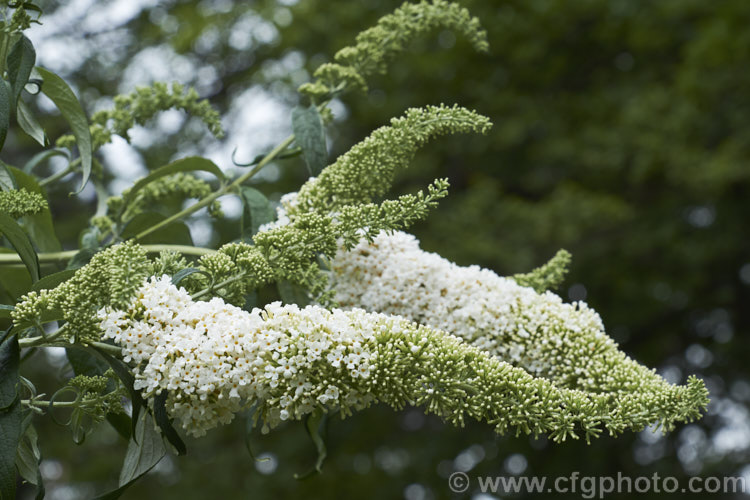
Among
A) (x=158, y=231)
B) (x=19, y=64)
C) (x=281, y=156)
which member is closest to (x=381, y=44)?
(x=281, y=156)

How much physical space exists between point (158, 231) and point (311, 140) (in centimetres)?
28

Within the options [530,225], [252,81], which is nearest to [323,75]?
[530,225]

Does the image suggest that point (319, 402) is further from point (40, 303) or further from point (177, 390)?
point (40, 303)

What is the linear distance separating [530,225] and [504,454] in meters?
1.46

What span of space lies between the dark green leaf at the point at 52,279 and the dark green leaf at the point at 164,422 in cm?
15

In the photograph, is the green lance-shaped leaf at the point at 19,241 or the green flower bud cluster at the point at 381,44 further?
the green flower bud cluster at the point at 381,44

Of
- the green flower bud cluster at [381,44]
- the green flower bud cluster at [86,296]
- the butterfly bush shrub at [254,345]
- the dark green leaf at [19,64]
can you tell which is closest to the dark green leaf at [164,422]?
the butterfly bush shrub at [254,345]

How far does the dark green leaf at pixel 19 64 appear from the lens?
835mm

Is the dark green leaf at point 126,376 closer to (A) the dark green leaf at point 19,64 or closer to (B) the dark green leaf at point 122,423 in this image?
(B) the dark green leaf at point 122,423

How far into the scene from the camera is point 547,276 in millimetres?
1300

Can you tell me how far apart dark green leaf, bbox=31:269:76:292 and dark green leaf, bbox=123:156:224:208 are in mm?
337

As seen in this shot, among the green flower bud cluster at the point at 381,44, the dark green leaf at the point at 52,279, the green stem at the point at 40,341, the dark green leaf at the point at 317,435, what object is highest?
the green flower bud cluster at the point at 381,44

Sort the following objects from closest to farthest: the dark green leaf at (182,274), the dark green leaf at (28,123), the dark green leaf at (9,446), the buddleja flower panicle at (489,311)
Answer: the dark green leaf at (9,446), the dark green leaf at (182,274), the dark green leaf at (28,123), the buddleja flower panicle at (489,311)

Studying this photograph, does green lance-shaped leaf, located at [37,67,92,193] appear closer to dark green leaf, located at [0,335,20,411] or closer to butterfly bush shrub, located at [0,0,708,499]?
butterfly bush shrub, located at [0,0,708,499]
